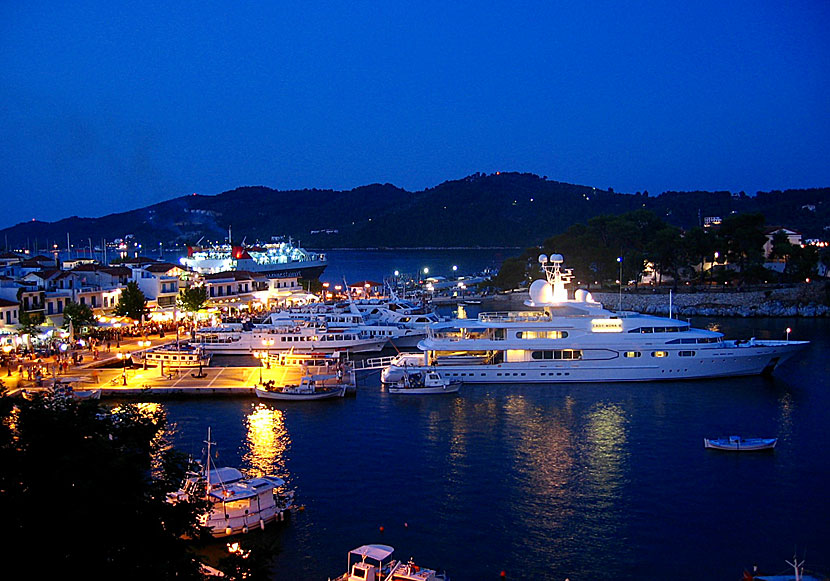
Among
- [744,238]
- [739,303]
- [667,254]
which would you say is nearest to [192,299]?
[667,254]

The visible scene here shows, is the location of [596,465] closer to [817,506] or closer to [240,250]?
[817,506]

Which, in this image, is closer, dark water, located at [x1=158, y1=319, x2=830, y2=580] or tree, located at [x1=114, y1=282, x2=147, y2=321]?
dark water, located at [x1=158, y1=319, x2=830, y2=580]

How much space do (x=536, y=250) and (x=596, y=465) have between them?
164 ft

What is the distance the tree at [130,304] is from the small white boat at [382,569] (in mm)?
30104

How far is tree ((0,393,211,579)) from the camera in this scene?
7309 mm

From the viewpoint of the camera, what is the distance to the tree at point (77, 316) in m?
34.9

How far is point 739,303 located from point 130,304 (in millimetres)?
41343

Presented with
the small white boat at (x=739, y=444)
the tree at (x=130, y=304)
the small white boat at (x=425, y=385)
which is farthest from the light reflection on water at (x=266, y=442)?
the tree at (x=130, y=304)

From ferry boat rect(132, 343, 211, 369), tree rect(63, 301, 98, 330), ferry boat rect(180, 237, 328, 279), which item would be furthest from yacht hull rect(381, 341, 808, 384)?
ferry boat rect(180, 237, 328, 279)

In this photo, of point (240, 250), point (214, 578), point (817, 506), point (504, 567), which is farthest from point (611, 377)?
point (240, 250)

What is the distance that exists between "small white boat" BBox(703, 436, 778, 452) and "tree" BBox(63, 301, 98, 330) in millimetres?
29248

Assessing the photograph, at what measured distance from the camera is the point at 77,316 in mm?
34875

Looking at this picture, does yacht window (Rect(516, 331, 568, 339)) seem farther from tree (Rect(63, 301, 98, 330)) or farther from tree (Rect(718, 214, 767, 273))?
tree (Rect(718, 214, 767, 273))

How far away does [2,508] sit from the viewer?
7.33 metres
